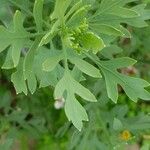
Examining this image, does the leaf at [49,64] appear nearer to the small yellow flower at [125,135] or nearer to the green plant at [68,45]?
the green plant at [68,45]

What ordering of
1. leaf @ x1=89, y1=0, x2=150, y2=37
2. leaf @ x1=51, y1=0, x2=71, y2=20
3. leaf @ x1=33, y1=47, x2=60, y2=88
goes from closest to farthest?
leaf @ x1=51, y1=0, x2=71, y2=20
leaf @ x1=89, y1=0, x2=150, y2=37
leaf @ x1=33, y1=47, x2=60, y2=88

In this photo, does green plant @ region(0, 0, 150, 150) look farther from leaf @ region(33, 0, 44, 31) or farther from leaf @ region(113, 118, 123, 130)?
leaf @ region(113, 118, 123, 130)

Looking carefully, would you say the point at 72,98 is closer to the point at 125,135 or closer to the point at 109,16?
the point at 109,16

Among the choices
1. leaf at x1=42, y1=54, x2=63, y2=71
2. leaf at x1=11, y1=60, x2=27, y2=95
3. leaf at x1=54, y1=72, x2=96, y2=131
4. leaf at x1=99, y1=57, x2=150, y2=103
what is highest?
leaf at x1=42, y1=54, x2=63, y2=71

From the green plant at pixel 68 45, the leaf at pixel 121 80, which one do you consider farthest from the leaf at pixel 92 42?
the leaf at pixel 121 80

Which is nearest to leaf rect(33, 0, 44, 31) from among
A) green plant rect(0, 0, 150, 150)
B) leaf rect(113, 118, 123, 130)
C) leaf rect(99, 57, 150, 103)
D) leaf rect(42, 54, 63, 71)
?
green plant rect(0, 0, 150, 150)

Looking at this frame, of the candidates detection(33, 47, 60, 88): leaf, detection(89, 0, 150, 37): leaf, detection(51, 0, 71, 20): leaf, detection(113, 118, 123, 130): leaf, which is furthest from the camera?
detection(113, 118, 123, 130): leaf

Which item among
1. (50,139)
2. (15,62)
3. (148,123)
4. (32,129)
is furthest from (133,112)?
(15,62)

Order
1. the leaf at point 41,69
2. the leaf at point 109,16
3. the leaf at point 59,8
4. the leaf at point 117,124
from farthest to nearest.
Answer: the leaf at point 117,124
the leaf at point 41,69
the leaf at point 109,16
the leaf at point 59,8

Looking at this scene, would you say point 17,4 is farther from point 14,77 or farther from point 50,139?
point 50,139
